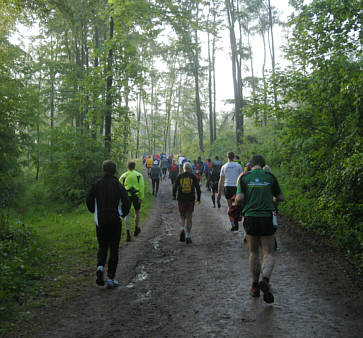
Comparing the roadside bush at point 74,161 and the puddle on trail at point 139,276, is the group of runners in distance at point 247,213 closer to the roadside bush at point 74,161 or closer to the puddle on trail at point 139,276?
the puddle on trail at point 139,276

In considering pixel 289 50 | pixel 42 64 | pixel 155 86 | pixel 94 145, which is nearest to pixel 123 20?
pixel 94 145

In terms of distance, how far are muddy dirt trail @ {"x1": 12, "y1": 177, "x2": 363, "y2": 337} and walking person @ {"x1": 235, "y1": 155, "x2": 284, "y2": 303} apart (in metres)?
0.57

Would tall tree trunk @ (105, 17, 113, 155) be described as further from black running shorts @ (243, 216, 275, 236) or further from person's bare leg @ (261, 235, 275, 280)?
person's bare leg @ (261, 235, 275, 280)

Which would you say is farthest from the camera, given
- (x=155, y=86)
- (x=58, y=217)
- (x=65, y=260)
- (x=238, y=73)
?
(x=155, y=86)

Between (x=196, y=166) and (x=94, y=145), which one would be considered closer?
(x=94, y=145)

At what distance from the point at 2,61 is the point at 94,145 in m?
6.80

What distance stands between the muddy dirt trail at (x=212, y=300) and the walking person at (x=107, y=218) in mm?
386

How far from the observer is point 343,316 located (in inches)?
181

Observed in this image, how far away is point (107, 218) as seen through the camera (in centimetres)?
618

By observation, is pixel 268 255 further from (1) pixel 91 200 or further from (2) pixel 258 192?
(1) pixel 91 200

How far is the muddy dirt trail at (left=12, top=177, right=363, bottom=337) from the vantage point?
4336mm

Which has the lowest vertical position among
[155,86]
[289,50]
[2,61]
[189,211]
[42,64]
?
[189,211]

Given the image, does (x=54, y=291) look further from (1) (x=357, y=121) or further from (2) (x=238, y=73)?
(2) (x=238, y=73)

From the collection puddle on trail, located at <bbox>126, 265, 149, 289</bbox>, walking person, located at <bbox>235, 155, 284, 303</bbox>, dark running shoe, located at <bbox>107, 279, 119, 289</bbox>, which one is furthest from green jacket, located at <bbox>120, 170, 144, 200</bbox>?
walking person, located at <bbox>235, 155, 284, 303</bbox>
